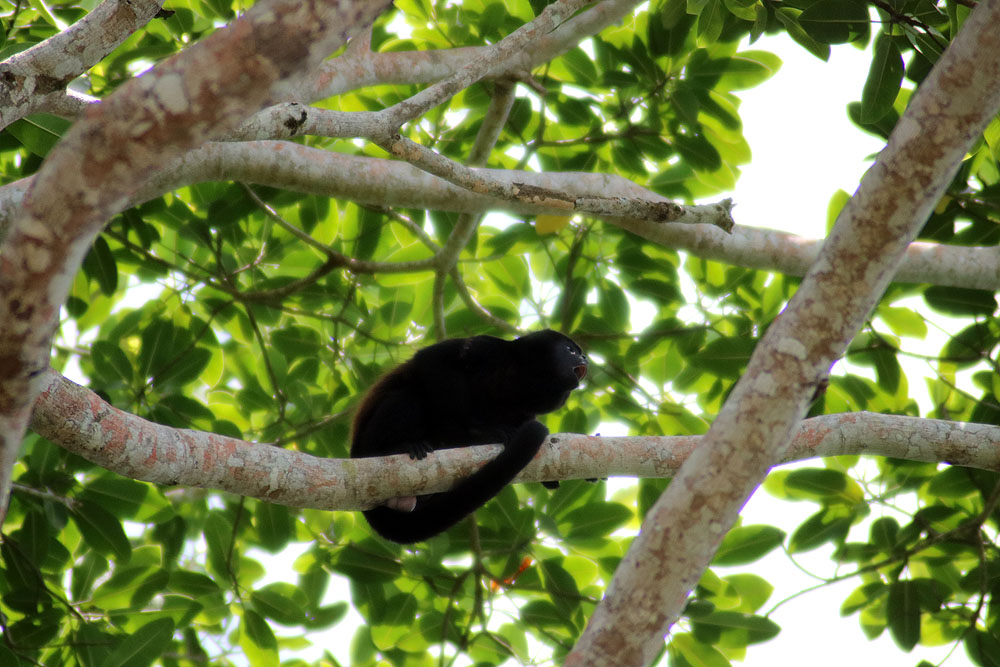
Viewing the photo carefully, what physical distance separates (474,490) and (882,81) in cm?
241

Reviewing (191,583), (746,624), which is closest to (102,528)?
(191,583)

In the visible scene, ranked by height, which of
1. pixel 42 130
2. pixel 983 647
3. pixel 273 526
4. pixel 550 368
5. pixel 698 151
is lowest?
pixel 273 526

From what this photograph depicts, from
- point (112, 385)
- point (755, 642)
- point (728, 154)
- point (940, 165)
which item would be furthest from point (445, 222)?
point (940, 165)

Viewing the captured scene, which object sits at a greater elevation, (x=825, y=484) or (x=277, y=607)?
(x=825, y=484)

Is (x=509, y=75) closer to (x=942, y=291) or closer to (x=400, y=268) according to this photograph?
(x=400, y=268)

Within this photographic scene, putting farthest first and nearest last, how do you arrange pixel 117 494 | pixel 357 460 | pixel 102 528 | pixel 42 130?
pixel 117 494, pixel 102 528, pixel 42 130, pixel 357 460

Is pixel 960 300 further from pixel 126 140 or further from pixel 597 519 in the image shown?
pixel 126 140

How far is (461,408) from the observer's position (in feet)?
14.1

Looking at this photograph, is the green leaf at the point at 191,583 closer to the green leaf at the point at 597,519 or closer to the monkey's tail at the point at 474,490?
the monkey's tail at the point at 474,490

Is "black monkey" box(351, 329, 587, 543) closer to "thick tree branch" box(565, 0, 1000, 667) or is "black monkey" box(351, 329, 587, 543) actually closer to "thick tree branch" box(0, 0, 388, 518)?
"thick tree branch" box(565, 0, 1000, 667)

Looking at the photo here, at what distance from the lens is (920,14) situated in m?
3.67

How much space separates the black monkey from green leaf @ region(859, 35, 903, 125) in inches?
67.8

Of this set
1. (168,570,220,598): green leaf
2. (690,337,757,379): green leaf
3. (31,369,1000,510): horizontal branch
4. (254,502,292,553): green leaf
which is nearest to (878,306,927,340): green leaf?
(690,337,757,379): green leaf

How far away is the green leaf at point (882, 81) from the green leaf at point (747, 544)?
2.12 meters
